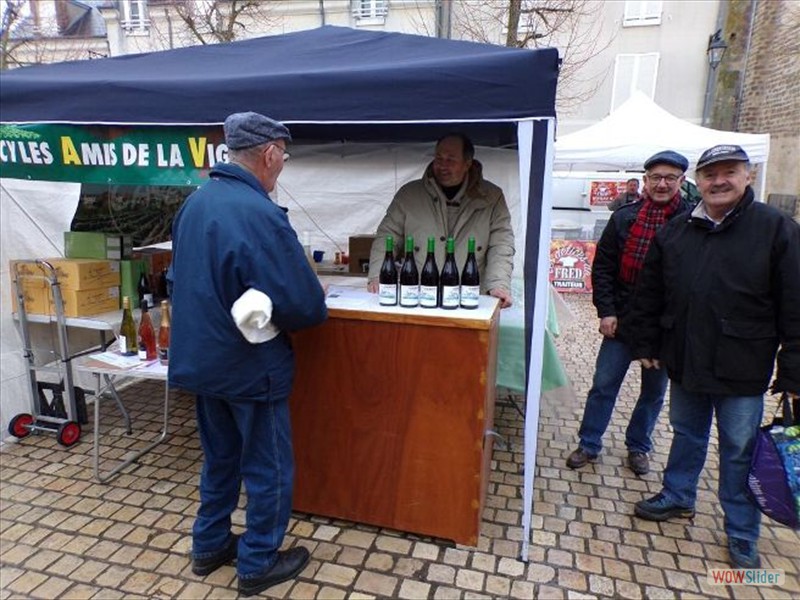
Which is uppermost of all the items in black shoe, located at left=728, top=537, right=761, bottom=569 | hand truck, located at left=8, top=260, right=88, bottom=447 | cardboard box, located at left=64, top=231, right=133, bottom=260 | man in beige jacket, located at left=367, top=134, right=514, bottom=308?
man in beige jacket, located at left=367, top=134, right=514, bottom=308

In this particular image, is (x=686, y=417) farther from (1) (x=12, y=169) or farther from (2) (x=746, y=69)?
(2) (x=746, y=69)

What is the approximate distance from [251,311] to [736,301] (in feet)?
6.43

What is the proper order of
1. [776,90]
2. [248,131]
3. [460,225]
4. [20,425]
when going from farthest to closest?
[776,90] < [20,425] < [460,225] < [248,131]

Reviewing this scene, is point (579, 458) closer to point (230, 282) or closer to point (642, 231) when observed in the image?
point (642, 231)

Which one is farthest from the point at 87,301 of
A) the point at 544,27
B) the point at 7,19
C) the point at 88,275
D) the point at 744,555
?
the point at 544,27

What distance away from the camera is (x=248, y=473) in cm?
212

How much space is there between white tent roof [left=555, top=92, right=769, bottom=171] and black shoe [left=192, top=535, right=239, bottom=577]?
634 cm

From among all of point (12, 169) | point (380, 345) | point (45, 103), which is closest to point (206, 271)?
point (380, 345)

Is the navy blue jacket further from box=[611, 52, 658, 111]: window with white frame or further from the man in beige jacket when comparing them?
box=[611, 52, 658, 111]: window with white frame

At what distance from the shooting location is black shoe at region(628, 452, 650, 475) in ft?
10.4

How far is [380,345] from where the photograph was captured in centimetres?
238

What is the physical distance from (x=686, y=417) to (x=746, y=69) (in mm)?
15279

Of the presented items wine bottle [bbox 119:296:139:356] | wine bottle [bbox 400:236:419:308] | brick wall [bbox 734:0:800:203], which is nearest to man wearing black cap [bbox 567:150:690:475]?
wine bottle [bbox 400:236:419:308]

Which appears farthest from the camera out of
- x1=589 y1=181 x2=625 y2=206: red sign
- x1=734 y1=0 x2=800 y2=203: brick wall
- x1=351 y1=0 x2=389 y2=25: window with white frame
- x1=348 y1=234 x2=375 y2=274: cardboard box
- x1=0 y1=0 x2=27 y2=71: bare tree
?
x1=351 y1=0 x2=389 y2=25: window with white frame
